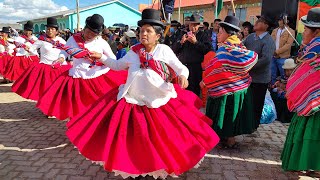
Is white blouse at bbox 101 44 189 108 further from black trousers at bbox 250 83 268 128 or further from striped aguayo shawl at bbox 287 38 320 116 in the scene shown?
black trousers at bbox 250 83 268 128

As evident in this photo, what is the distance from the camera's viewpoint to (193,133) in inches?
138

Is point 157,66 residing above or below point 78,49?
Result: below

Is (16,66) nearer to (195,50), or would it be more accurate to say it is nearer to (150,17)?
(195,50)

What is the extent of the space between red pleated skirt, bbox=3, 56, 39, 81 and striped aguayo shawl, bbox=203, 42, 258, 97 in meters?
7.66

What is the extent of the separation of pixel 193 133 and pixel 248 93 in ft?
5.89

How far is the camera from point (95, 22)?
5.12 metres

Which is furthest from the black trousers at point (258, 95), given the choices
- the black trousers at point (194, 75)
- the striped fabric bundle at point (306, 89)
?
the black trousers at point (194, 75)

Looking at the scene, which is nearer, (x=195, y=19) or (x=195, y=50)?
(x=195, y=19)

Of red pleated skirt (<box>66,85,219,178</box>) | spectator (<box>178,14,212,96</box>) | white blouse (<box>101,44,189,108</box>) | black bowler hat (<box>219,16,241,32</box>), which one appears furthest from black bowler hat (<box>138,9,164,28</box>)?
spectator (<box>178,14,212,96</box>)

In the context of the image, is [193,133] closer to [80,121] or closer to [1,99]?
[80,121]

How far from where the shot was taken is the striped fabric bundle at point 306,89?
3.42 meters

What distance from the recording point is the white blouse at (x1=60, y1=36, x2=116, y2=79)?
5406 mm

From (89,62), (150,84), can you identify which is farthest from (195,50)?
(150,84)

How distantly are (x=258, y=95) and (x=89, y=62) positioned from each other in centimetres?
300
